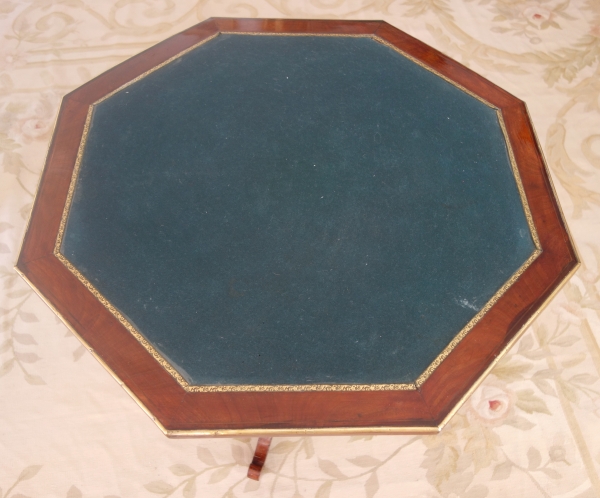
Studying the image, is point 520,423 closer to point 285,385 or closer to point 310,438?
point 310,438

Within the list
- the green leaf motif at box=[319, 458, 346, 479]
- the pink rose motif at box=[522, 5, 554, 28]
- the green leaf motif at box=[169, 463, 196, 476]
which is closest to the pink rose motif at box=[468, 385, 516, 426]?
the green leaf motif at box=[319, 458, 346, 479]

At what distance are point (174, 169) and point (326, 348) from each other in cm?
36

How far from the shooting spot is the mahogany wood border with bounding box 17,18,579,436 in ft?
2.14

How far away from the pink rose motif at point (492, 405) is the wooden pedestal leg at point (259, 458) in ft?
1.31

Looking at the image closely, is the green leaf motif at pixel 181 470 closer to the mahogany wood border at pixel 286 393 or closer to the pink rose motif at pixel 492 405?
the mahogany wood border at pixel 286 393

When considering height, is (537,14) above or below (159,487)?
above

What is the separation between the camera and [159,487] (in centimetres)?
94

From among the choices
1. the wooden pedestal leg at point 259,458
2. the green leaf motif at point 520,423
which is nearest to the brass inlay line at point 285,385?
the wooden pedestal leg at point 259,458

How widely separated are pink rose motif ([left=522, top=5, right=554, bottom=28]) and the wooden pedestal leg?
1414 millimetres

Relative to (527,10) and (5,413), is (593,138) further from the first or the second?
(5,413)

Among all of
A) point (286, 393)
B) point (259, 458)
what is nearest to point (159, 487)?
point (259, 458)

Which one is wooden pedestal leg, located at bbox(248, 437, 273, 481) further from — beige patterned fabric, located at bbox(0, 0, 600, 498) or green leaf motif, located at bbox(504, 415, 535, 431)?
green leaf motif, located at bbox(504, 415, 535, 431)

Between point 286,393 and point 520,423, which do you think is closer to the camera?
point 286,393

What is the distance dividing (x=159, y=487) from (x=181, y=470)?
46 mm
